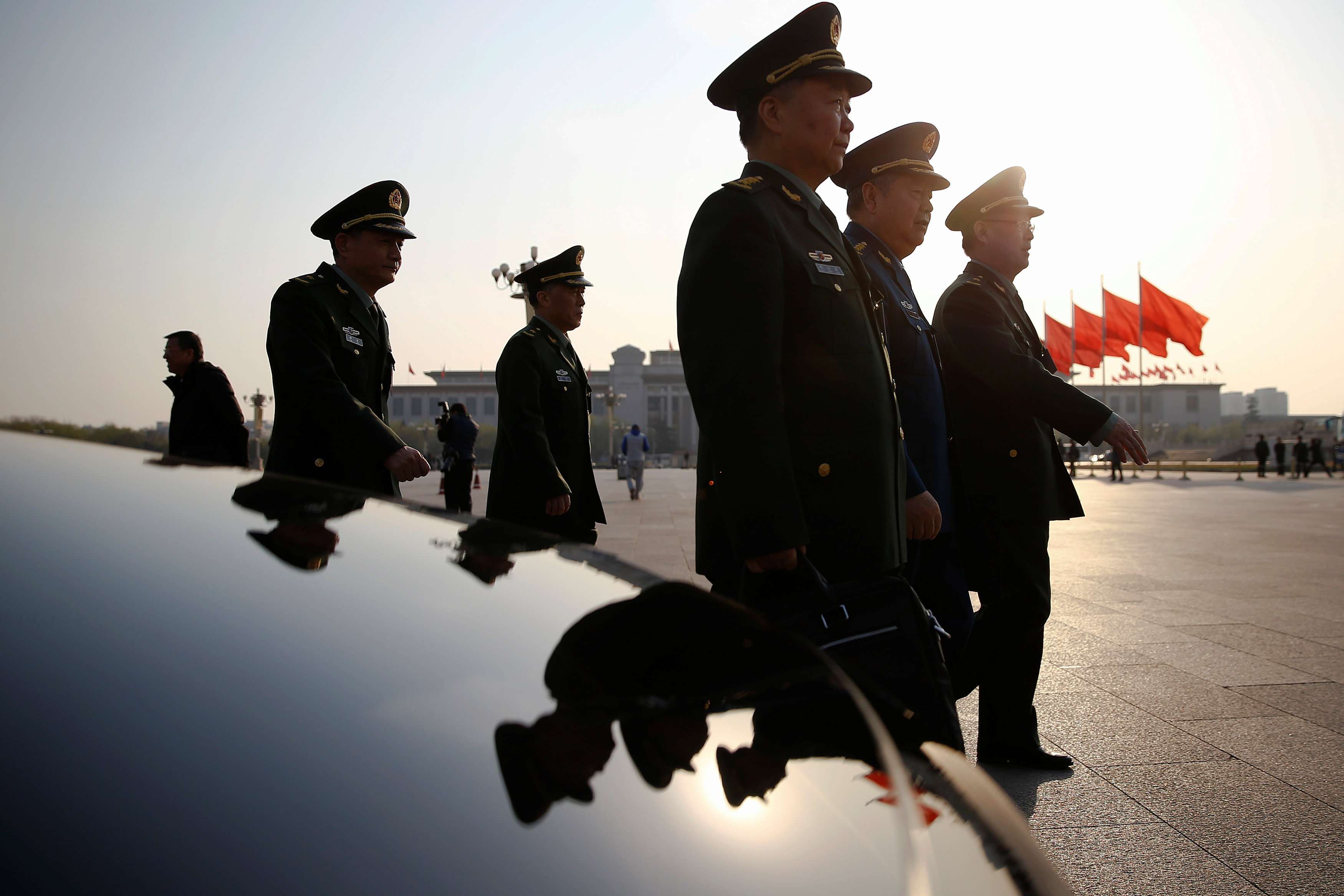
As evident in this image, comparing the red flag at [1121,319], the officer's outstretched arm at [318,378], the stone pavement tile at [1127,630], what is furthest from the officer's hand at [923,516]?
the red flag at [1121,319]

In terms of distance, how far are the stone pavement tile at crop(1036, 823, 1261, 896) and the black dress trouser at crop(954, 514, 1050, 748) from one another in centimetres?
58

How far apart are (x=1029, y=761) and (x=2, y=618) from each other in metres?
2.76

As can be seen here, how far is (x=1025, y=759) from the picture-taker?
9.55 feet

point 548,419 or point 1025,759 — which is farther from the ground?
point 548,419

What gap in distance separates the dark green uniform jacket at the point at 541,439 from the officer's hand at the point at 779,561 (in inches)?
82.3

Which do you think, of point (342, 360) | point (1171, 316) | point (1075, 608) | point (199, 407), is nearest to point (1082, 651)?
point (1075, 608)

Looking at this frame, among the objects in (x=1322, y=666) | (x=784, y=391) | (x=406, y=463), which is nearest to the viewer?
(x=784, y=391)

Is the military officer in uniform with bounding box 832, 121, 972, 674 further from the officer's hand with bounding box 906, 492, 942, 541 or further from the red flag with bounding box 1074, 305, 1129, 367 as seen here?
the red flag with bounding box 1074, 305, 1129, 367

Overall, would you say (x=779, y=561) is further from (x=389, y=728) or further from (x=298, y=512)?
(x=389, y=728)

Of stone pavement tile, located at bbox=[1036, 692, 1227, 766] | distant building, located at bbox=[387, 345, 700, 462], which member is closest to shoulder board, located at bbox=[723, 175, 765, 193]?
stone pavement tile, located at bbox=[1036, 692, 1227, 766]

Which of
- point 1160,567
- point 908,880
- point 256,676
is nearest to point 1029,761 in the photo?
point 908,880

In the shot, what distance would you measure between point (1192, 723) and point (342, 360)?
306cm

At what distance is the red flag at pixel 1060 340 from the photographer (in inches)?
1403

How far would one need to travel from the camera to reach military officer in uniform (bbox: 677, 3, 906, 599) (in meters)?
1.90
